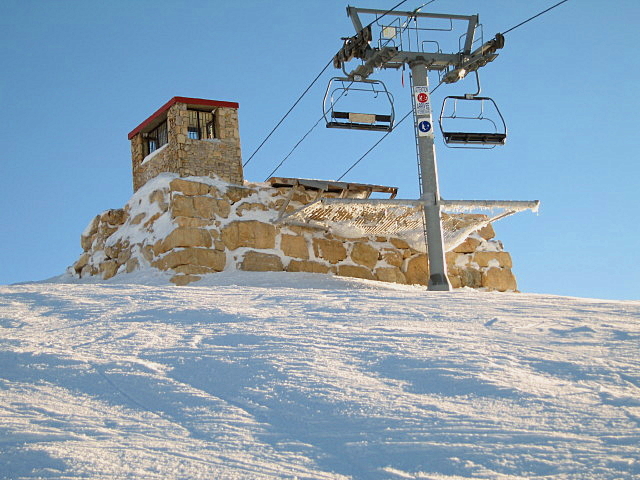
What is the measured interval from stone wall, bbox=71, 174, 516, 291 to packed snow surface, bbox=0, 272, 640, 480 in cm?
598

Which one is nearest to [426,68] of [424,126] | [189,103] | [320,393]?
[424,126]

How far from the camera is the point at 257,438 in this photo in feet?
12.7

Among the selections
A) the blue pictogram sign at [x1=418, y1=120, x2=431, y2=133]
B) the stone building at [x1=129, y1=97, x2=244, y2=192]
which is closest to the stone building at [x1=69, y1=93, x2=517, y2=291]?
the stone building at [x1=129, y1=97, x2=244, y2=192]

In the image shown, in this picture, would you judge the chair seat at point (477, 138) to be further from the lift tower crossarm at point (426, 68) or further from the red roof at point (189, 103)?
the red roof at point (189, 103)

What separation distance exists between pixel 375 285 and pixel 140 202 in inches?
186

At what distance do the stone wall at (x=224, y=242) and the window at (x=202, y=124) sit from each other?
1435mm

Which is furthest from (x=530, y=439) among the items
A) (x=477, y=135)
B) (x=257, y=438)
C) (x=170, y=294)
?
(x=477, y=135)

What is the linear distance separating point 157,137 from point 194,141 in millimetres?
1575

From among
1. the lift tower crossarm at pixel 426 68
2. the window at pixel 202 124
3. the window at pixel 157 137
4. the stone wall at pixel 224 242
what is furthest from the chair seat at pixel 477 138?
the window at pixel 157 137

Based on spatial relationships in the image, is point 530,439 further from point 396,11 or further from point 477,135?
point 396,11

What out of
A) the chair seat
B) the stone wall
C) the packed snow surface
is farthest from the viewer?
the stone wall

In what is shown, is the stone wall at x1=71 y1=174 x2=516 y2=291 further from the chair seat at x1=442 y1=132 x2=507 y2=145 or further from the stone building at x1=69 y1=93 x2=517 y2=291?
the chair seat at x1=442 y1=132 x2=507 y2=145

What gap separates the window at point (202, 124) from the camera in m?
14.5

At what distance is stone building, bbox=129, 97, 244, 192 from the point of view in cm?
1349
